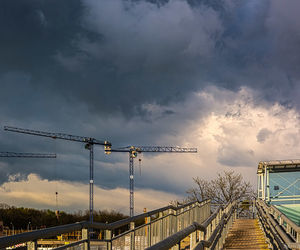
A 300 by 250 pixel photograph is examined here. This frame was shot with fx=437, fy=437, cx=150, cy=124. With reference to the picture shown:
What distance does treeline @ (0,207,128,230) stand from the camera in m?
94.3

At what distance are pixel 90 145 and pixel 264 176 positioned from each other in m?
81.8

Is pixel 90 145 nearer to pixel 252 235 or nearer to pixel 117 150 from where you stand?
pixel 117 150

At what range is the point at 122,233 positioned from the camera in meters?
7.91

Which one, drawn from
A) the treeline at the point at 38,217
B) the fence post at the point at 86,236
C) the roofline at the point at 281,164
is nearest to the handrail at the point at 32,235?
the fence post at the point at 86,236

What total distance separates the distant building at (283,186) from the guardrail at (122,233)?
1380 cm

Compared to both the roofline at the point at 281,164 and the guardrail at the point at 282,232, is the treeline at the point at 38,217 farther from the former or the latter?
the guardrail at the point at 282,232

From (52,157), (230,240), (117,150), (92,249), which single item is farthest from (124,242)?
(52,157)

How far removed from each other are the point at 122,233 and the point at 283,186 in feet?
71.9

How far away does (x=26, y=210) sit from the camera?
103562 millimetres

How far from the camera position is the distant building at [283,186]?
90.9 ft

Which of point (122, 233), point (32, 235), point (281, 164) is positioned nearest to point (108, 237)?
point (122, 233)

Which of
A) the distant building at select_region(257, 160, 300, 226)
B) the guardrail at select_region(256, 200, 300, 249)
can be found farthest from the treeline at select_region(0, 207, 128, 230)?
the guardrail at select_region(256, 200, 300, 249)

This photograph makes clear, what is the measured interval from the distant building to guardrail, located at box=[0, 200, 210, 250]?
13.8 metres

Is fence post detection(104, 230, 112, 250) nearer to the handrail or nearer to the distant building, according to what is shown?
the handrail
